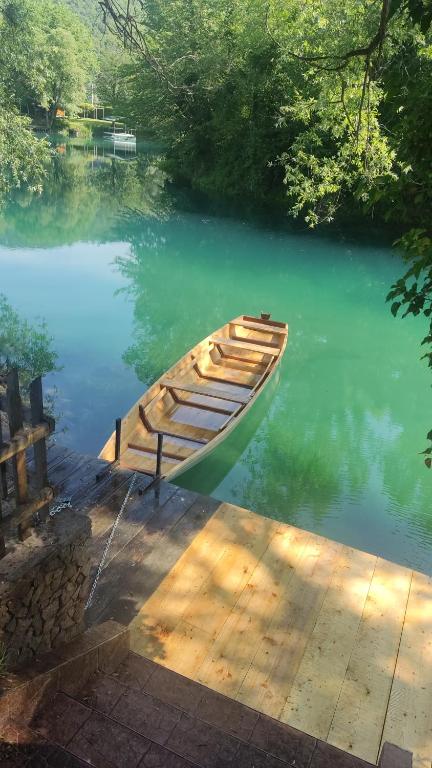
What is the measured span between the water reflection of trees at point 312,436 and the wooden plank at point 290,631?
202cm

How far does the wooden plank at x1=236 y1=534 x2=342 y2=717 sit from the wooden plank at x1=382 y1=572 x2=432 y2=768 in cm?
66

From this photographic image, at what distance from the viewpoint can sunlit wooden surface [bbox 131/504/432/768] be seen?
3797mm

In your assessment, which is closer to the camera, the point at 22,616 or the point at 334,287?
the point at 22,616

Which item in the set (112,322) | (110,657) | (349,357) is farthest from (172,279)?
(110,657)

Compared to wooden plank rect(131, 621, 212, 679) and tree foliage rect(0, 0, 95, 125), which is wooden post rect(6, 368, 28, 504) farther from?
tree foliage rect(0, 0, 95, 125)

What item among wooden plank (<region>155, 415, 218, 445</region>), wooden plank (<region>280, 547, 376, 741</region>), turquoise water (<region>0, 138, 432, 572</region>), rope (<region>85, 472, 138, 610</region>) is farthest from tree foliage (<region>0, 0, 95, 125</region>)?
wooden plank (<region>280, 547, 376, 741</region>)

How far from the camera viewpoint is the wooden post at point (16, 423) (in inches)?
100

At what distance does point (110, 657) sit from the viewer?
3.26m

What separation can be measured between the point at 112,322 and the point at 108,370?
9.47 ft

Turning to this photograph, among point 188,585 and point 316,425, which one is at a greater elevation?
point 188,585

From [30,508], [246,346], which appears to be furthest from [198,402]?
[30,508]

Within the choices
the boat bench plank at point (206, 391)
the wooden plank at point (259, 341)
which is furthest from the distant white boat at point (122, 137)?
the boat bench plank at point (206, 391)

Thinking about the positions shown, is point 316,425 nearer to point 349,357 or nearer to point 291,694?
point 349,357

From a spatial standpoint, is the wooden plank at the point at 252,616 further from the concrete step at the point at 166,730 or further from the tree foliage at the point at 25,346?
the tree foliage at the point at 25,346
